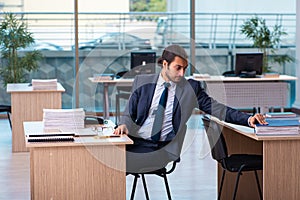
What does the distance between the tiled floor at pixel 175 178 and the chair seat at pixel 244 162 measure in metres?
0.88

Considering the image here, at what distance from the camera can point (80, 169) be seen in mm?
4789

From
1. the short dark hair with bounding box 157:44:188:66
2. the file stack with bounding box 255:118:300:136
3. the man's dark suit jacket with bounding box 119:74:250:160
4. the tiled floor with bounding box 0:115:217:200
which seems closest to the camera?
the file stack with bounding box 255:118:300:136

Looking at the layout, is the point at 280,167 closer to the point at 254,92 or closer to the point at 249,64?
the point at 254,92

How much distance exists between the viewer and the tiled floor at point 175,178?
6.36 m

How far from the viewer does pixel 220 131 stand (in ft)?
17.2

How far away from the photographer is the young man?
17.0 ft

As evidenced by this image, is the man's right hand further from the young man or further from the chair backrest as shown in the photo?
the chair backrest

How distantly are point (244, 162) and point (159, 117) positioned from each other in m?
0.72

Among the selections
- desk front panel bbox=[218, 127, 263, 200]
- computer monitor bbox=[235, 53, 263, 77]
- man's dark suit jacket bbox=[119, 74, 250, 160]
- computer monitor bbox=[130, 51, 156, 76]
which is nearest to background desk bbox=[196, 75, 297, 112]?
computer monitor bbox=[235, 53, 263, 77]

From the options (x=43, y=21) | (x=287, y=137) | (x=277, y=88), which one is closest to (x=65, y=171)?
(x=287, y=137)

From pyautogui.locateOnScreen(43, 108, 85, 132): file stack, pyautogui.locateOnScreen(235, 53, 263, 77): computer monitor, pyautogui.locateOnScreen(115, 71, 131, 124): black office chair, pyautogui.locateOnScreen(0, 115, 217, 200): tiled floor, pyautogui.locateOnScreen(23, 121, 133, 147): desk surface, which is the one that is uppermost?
pyautogui.locateOnScreen(235, 53, 263, 77): computer monitor

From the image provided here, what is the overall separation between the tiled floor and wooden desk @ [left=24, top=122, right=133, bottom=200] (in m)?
1.41

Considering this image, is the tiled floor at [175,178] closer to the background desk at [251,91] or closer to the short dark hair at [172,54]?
the background desk at [251,91]

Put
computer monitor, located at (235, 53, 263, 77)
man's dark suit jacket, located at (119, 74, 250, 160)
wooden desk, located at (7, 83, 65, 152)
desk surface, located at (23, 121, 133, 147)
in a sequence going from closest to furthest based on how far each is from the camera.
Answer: desk surface, located at (23, 121, 133, 147) → man's dark suit jacket, located at (119, 74, 250, 160) → wooden desk, located at (7, 83, 65, 152) → computer monitor, located at (235, 53, 263, 77)
